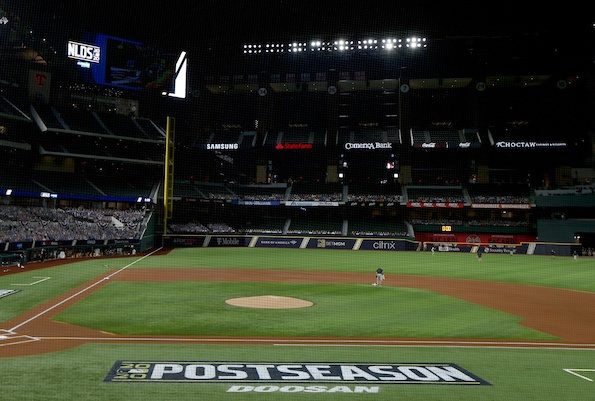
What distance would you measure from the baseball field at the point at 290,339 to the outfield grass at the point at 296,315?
0.23ft

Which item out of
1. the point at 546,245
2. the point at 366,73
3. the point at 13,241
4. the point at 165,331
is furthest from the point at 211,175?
the point at 165,331

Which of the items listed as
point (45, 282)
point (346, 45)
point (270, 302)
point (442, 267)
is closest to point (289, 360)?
point (270, 302)

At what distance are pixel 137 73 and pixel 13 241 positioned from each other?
29604 mm

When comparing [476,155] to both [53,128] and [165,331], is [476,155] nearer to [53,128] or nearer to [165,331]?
[53,128]

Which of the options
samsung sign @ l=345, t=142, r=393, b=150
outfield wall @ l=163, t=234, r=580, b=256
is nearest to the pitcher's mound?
outfield wall @ l=163, t=234, r=580, b=256

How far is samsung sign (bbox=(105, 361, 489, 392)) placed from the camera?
29.4 ft

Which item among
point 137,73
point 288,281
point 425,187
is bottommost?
point 288,281

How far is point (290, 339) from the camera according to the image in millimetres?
13391

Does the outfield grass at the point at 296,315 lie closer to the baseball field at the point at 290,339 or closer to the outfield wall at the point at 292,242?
the baseball field at the point at 290,339

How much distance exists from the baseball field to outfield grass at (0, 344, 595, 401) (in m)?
0.04

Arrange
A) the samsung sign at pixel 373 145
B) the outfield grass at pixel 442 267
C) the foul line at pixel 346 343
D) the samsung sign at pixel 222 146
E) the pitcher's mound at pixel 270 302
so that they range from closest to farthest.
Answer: the foul line at pixel 346 343
the pitcher's mound at pixel 270 302
the outfield grass at pixel 442 267
the samsung sign at pixel 373 145
the samsung sign at pixel 222 146

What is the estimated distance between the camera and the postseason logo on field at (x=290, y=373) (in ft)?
29.9

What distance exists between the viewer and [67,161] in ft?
194

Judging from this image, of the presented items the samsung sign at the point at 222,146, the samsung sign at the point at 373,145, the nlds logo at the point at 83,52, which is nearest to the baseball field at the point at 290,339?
the nlds logo at the point at 83,52
